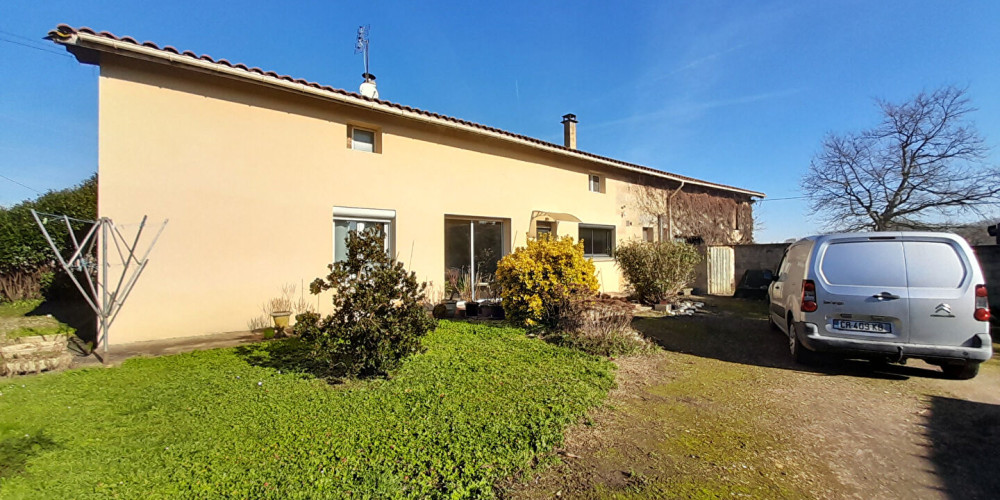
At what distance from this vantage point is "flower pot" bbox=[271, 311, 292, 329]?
7.71 metres

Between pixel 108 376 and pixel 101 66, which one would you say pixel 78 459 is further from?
pixel 101 66

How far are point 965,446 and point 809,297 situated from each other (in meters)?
2.43

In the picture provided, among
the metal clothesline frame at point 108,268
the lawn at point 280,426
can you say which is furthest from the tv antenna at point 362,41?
the lawn at point 280,426

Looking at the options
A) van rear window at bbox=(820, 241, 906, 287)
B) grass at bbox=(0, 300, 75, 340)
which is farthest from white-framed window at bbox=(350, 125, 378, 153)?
van rear window at bbox=(820, 241, 906, 287)

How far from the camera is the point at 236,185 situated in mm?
7641

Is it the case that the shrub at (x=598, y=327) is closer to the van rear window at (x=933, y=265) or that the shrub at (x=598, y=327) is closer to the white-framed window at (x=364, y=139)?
the van rear window at (x=933, y=265)

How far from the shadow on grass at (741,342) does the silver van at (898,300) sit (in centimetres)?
51

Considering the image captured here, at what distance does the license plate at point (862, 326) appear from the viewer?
5324 millimetres

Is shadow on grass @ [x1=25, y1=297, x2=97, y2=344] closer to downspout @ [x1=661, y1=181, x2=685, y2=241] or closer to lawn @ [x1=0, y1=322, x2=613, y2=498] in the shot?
lawn @ [x1=0, y1=322, x2=613, y2=498]

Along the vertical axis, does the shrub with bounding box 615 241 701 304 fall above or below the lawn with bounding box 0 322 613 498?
above

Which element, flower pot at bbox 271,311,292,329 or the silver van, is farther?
flower pot at bbox 271,311,292,329

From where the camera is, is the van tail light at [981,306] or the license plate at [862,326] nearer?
the van tail light at [981,306]

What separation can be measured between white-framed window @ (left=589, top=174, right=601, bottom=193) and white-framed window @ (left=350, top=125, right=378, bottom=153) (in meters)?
8.26

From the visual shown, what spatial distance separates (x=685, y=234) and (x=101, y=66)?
61.8 feet
